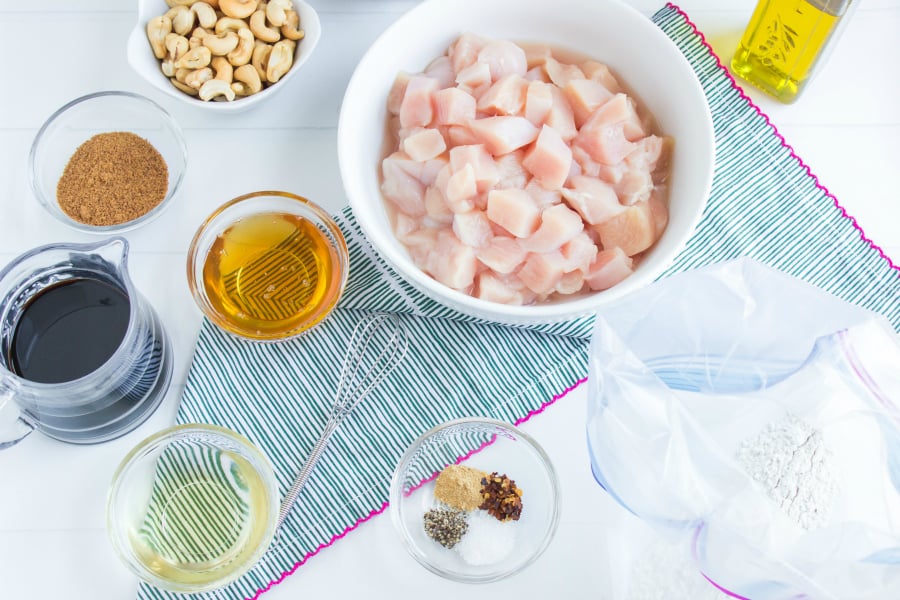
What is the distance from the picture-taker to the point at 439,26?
1301 millimetres

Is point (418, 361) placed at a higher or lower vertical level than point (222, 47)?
lower

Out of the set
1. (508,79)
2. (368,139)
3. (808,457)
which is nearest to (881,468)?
(808,457)

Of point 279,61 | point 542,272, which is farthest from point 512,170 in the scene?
point 279,61

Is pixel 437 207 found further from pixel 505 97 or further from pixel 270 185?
pixel 270 185

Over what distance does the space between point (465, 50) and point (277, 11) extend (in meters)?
0.32

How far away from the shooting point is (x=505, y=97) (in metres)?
1.23

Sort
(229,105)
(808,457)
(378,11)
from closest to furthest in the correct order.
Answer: (808,457) < (229,105) < (378,11)

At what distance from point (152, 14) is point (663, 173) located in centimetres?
88

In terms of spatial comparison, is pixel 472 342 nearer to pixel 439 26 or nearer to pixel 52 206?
pixel 439 26

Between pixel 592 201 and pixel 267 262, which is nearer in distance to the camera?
pixel 592 201

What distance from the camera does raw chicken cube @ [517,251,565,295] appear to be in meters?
1.18

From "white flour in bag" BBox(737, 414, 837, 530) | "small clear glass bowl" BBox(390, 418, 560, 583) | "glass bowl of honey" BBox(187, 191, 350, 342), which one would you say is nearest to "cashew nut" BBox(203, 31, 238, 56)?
"glass bowl of honey" BBox(187, 191, 350, 342)

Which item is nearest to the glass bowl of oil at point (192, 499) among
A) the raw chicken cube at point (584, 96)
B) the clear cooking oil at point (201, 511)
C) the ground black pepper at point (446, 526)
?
the clear cooking oil at point (201, 511)

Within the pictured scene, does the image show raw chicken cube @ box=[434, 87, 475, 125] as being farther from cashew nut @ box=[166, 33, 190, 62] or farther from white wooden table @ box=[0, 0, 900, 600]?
cashew nut @ box=[166, 33, 190, 62]
